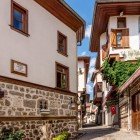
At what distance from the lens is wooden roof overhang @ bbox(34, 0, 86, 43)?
20812 millimetres

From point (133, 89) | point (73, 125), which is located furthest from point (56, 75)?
point (133, 89)

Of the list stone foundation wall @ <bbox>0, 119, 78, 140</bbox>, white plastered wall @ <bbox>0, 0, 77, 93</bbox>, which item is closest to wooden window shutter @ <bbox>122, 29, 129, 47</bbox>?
white plastered wall @ <bbox>0, 0, 77, 93</bbox>

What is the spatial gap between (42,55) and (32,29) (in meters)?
1.57

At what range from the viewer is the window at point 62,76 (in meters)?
21.9

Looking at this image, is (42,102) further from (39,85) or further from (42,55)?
(42,55)

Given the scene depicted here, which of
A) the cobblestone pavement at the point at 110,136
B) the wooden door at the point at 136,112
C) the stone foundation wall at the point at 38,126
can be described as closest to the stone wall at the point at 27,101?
the stone foundation wall at the point at 38,126

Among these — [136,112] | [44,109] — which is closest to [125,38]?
[136,112]

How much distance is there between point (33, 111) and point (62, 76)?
4628 mm

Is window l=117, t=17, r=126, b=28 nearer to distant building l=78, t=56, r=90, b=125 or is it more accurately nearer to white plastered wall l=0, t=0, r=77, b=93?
white plastered wall l=0, t=0, r=77, b=93

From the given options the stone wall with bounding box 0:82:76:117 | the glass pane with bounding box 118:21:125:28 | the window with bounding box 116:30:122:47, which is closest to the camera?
the stone wall with bounding box 0:82:76:117

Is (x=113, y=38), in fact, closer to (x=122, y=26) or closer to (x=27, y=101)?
(x=122, y=26)

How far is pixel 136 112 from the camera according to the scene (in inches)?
900

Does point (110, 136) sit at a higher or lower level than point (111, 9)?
lower

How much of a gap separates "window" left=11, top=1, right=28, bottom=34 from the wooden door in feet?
26.0
